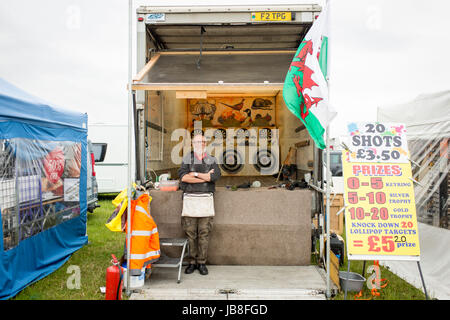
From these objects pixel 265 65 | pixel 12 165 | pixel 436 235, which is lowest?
pixel 436 235

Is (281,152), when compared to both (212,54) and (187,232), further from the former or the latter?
(187,232)

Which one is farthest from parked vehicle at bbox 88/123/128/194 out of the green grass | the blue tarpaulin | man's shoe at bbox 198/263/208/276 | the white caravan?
man's shoe at bbox 198/263/208/276

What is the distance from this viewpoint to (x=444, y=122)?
485 cm

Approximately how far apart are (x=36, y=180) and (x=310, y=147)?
4.51 meters

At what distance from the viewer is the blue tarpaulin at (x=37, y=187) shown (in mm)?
4184

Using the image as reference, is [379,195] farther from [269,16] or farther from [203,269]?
[269,16]

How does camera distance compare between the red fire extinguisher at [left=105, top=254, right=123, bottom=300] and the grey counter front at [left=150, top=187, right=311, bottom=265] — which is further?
the grey counter front at [left=150, top=187, right=311, bottom=265]

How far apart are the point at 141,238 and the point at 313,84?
2.98m

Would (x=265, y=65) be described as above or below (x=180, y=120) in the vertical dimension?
above

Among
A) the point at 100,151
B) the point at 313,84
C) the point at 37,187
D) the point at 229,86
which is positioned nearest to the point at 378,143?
the point at 313,84

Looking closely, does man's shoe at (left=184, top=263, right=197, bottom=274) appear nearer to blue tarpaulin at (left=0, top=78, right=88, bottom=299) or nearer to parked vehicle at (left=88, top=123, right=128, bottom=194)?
blue tarpaulin at (left=0, top=78, right=88, bottom=299)

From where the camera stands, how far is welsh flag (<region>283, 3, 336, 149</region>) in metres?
3.86

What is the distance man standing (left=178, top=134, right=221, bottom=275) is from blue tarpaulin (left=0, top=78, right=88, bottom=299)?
226cm

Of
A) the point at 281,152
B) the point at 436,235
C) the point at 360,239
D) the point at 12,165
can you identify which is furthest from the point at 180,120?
the point at 436,235
